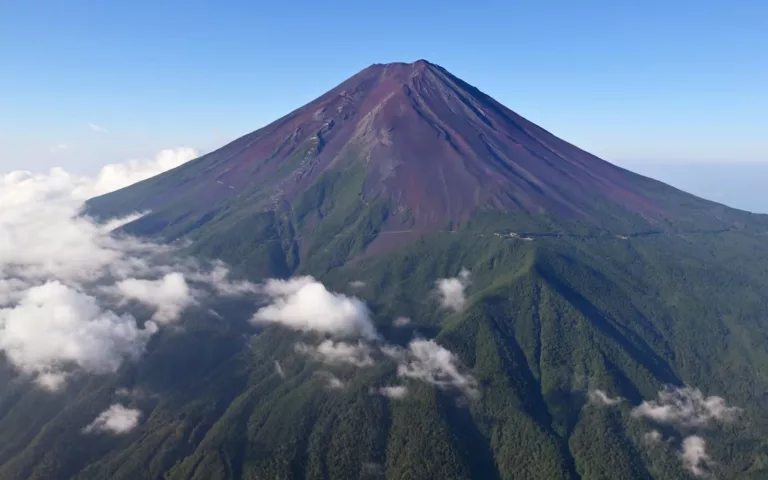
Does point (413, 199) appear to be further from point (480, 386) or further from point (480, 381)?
point (480, 386)

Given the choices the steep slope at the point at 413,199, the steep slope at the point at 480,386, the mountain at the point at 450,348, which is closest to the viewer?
the steep slope at the point at 480,386

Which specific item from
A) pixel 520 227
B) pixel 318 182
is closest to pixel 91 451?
pixel 318 182

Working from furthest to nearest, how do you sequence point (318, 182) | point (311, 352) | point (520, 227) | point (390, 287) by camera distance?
point (318, 182)
point (520, 227)
point (390, 287)
point (311, 352)

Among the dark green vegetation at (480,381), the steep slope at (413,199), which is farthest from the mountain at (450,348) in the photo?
the steep slope at (413,199)

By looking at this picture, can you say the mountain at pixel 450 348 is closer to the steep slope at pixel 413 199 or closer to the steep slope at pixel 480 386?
the steep slope at pixel 480 386

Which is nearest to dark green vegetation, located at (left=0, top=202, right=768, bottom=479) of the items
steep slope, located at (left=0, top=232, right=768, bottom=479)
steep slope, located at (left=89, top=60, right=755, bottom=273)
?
steep slope, located at (left=0, top=232, right=768, bottom=479)

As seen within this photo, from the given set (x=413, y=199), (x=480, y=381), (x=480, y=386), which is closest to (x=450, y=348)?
(x=480, y=381)

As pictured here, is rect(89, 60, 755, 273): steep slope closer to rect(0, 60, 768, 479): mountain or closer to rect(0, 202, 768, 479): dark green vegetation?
rect(0, 60, 768, 479): mountain

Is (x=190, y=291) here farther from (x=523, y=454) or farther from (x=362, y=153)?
(x=523, y=454)
